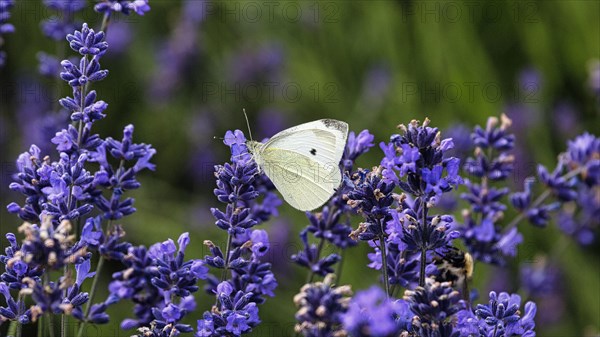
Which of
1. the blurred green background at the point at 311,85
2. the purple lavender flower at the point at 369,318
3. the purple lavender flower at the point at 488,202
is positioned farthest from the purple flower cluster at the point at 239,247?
the blurred green background at the point at 311,85

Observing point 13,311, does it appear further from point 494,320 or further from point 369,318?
point 494,320

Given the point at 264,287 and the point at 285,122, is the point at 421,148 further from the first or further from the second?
the point at 285,122

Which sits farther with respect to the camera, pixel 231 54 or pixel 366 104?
pixel 231 54

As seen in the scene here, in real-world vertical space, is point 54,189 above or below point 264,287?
above

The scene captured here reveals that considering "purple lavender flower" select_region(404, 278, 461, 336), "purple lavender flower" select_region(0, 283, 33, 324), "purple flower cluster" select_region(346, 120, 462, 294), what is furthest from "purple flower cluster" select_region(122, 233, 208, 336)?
"purple lavender flower" select_region(404, 278, 461, 336)

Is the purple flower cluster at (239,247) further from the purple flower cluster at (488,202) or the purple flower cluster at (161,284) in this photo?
the purple flower cluster at (488,202)

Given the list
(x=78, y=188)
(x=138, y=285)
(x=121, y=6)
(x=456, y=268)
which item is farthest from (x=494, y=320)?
(x=121, y=6)

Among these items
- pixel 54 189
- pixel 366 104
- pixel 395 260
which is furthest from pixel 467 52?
pixel 54 189
